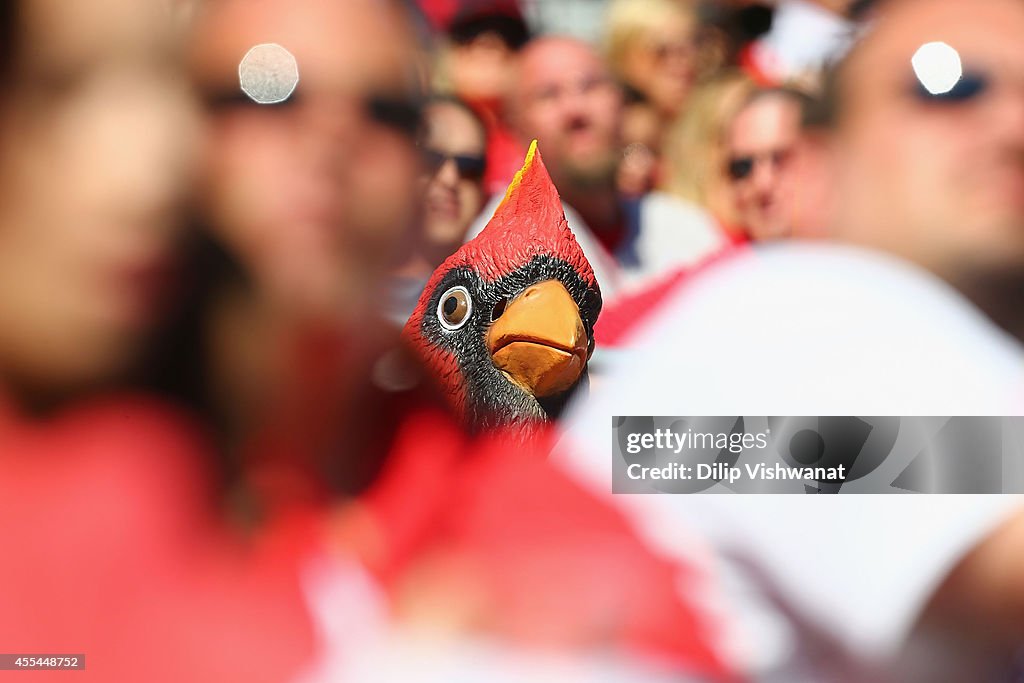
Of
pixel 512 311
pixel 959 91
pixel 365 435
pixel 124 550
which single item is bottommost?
pixel 124 550

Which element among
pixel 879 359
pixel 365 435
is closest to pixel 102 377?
pixel 365 435

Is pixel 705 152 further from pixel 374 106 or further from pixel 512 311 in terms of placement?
pixel 374 106

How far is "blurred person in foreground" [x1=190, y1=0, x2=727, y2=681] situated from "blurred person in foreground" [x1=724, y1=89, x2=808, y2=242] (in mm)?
524

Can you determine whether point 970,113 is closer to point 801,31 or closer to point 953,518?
point 801,31

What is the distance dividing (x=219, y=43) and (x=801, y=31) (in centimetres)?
96

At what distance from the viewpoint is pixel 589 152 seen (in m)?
1.30

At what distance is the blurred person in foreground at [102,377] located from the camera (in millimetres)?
1179

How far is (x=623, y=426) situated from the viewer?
4.27 feet

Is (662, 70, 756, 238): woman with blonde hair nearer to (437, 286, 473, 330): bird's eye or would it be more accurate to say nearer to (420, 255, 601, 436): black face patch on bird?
(420, 255, 601, 436): black face patch on bird

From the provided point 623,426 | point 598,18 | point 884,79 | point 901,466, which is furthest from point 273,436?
point 884,79

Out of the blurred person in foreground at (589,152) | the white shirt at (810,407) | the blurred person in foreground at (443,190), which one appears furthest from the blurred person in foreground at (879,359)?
the blurred person in foreground at (443,190)

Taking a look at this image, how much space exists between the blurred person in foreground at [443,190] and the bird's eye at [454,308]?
0.05 metres

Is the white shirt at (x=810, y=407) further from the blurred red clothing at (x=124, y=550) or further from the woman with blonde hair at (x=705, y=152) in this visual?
the blurred red clothing at (x=124, y=550)

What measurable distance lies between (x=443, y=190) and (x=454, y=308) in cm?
20
